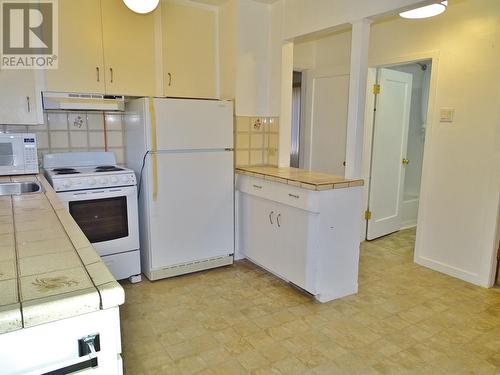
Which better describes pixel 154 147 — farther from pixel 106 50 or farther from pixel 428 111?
pixel 428 111

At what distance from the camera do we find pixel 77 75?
111 inches

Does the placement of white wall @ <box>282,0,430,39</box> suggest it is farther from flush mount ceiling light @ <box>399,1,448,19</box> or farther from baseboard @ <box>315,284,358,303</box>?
baseboard @ <box>315,284,358,303</box>

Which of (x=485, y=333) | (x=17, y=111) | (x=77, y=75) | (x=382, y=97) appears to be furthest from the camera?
(x=382, y=97)

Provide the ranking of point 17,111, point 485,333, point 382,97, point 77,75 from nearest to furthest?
1. point 485,333
2. point 17,111
3. point 77,75
4. point 382,97

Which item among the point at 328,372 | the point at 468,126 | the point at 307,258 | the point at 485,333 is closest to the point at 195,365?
the point at 328,372

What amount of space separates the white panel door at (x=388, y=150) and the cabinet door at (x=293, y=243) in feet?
5.31

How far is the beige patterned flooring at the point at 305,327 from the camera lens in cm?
200

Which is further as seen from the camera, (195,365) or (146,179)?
(146,179)

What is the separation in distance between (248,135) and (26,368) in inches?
115

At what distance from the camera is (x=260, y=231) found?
318cm

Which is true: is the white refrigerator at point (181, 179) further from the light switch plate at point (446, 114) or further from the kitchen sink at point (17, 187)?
the light switch plate at point (446, 114)

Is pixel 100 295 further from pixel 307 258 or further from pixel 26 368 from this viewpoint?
pixel 307 258

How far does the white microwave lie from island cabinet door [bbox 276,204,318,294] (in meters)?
1.96

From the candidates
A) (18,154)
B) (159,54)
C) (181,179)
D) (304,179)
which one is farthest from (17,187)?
(304,179)
